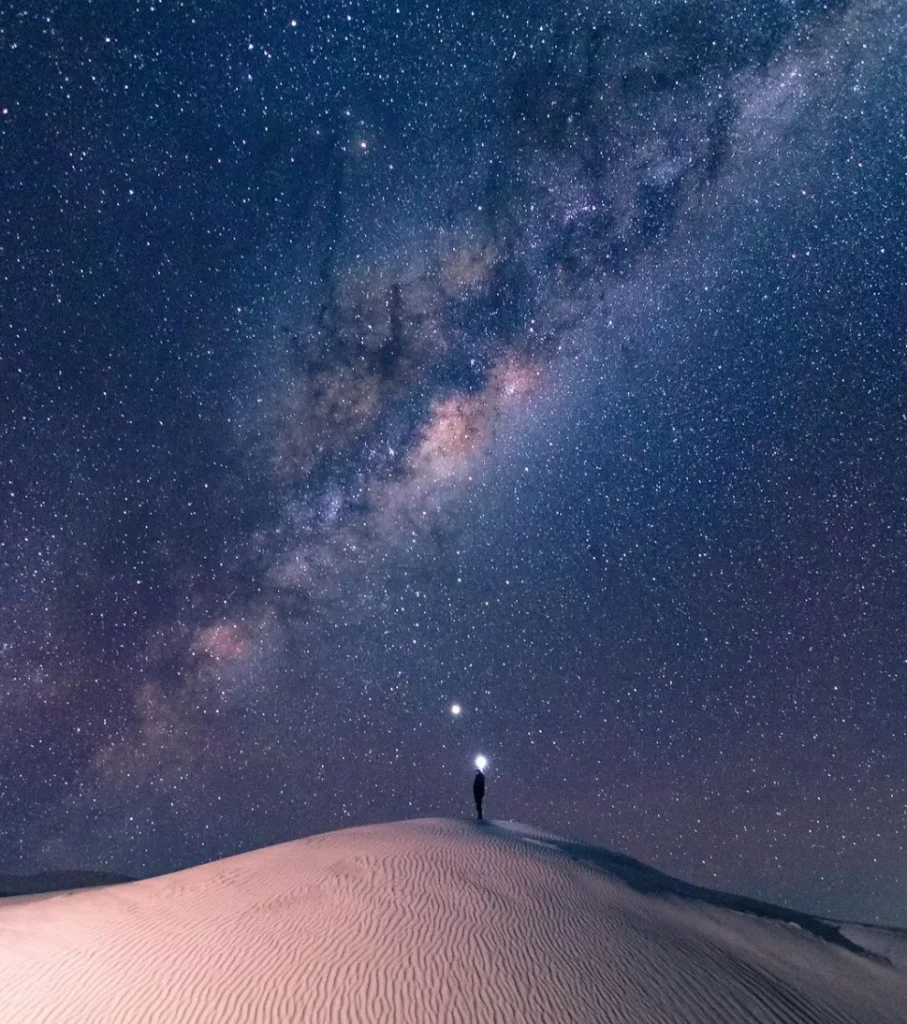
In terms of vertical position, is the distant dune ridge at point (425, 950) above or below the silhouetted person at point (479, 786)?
below

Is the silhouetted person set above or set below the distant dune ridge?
above

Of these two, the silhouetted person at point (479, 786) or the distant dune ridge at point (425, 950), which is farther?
the silhouetted person at point (479, 786)

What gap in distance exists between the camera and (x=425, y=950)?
959cm

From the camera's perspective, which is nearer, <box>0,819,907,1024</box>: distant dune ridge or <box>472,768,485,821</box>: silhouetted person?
<box>0,819,907,1024</box>: distant dune ridge

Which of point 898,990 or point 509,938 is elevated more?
point 509,938

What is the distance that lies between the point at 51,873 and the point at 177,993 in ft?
148

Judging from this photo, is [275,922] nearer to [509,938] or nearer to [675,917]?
[509,938]

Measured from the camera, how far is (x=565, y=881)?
13.5 m

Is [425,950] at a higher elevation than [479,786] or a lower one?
lower

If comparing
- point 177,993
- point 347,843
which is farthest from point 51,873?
point 177,993

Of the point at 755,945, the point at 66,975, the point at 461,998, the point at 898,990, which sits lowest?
the point at 898,990

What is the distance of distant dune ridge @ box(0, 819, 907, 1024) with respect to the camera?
834 cm

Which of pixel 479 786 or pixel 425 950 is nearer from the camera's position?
pixel 425 950

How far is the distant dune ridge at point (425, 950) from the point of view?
8.34 meters
